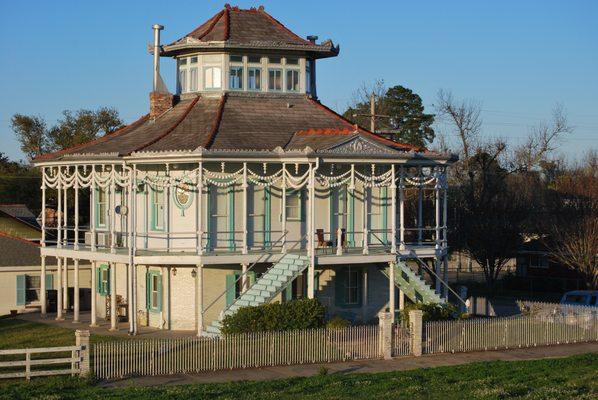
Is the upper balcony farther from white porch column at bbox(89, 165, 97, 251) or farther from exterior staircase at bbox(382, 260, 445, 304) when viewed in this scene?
exterior staircase at bbox(382, 260, 445, 304)

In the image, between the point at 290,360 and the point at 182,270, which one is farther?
the point at 182,270

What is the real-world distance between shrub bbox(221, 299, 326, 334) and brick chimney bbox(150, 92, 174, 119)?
12006 mm

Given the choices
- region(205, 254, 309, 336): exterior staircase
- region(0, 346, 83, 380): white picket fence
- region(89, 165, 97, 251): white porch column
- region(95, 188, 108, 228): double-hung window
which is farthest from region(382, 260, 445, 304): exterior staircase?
region(0, 346, 83, 380): white picket fence

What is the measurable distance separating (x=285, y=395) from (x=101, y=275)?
64.1 ft

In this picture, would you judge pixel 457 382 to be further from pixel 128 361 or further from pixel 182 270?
pixel 182 270

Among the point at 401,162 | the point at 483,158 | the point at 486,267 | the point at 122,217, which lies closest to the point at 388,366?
the point at 401,162

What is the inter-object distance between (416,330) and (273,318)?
14.1 feet

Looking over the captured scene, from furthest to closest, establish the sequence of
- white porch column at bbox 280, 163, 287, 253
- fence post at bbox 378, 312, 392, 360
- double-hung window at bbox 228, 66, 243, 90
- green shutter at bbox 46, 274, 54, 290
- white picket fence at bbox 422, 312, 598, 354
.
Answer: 1. green shutter at bbox 46, 274, 54, 290
2. double-hung window at bbox 228, 66, 243, 90
3. white porch column at bbox 280, 163, 287, 253
4. white picket fence at bbox 422, 312, 598, 354
5. fence post at bbox 378, 312, 392, 360

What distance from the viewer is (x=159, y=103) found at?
4403 centimetres

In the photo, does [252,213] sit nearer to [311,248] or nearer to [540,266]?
[311,248]

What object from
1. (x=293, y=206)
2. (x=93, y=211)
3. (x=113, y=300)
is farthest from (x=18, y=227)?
(x=293, y=206)

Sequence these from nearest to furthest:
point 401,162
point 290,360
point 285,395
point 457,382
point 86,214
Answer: point 285,395 → point 457,382 → point 290,360 → point 401,162 → point 86,214

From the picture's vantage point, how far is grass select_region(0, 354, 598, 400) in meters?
26.5

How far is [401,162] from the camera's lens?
127 ft
